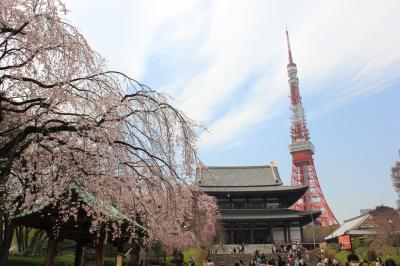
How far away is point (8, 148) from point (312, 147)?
202 ft

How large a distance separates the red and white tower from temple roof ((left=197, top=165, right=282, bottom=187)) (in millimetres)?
16503

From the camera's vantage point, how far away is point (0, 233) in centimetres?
1152

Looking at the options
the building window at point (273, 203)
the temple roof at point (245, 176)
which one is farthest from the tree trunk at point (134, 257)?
the building window at point (273, 203)

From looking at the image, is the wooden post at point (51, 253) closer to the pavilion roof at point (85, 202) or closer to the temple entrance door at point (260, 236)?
the pavilion roof at point (85, 202)

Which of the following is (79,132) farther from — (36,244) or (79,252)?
(36,244)

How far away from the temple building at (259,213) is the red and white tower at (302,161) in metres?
20.0

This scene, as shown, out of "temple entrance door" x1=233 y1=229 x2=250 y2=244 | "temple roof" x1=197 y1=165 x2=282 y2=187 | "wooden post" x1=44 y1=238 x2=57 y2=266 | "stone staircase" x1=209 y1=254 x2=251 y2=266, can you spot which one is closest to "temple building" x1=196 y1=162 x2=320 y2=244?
"temple entrance door" x1=233 y1=229 x2=250 y2=244

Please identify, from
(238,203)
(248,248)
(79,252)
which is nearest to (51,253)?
(79,252)

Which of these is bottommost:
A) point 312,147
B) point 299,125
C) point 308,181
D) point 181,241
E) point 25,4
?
point 181,241

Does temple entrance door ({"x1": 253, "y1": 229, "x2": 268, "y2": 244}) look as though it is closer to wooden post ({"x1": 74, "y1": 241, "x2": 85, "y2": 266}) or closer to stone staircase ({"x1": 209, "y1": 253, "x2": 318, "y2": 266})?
stone staircase ({"x1": 209, "y1": 253, "x2": 318, "y2": 266})

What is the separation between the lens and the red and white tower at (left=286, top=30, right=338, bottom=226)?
59.2 metres

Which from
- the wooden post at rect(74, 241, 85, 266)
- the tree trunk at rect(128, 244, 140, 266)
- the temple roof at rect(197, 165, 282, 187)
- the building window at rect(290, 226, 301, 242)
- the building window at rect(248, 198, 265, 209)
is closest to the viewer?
the wooden post at rect(74, 241, 85, 266)

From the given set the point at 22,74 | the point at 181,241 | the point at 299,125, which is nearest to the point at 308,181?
the point at 299,125

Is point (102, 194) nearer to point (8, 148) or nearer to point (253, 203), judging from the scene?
point (8, 148)
